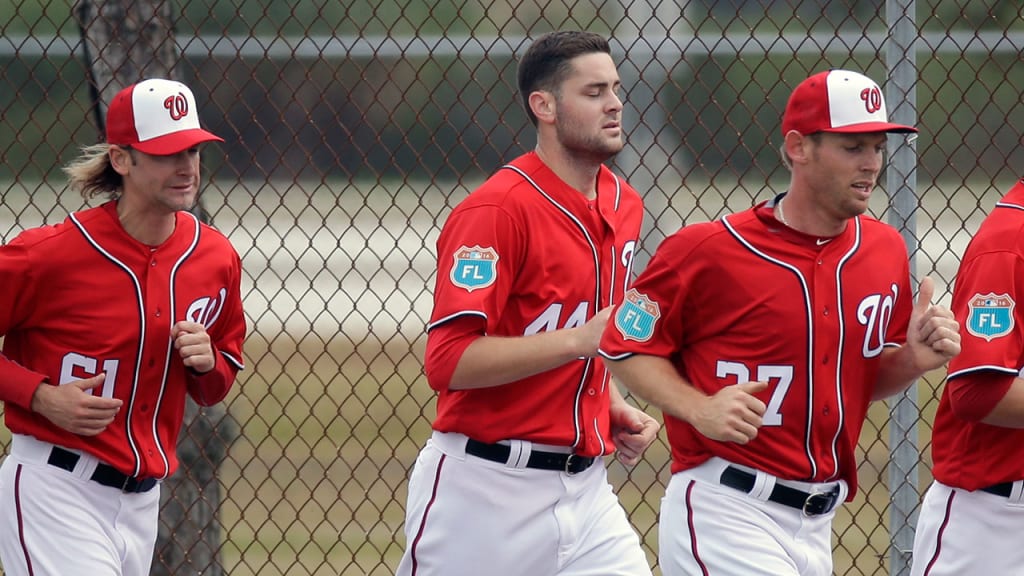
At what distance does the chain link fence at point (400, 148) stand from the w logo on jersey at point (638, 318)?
152 cm

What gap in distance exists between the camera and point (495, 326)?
400 cm

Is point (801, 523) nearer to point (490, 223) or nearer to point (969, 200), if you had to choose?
point (490, 223)

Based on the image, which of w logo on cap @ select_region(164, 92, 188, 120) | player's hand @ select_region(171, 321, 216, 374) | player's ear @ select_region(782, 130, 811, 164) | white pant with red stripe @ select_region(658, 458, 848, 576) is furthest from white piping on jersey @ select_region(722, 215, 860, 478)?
w logo on cap @ select_region(164, 92, 188, 120)

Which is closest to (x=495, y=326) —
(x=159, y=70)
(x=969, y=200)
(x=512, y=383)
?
(x=512, y=383)

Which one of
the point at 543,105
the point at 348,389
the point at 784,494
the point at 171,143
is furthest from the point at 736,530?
the point at 348,389

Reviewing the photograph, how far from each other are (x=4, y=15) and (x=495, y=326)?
9769 millimetres

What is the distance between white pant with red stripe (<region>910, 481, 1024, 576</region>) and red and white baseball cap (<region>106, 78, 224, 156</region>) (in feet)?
7.78

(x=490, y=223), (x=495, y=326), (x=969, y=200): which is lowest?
(x=969, y=200)

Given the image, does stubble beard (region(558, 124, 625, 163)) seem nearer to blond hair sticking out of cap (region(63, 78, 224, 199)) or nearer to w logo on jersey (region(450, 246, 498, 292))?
w logo on jersey (region(450, 246, 498, 292))

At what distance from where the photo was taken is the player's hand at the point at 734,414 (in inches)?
136

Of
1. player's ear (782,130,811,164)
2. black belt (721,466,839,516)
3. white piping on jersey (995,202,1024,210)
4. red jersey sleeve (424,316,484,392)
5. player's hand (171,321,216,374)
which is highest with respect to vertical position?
player's ear (782,130,811,164)

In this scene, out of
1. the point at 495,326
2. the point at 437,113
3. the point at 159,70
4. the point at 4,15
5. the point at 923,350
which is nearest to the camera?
the point at 923,350

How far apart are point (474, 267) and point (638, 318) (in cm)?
48

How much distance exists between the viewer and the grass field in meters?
6.41
